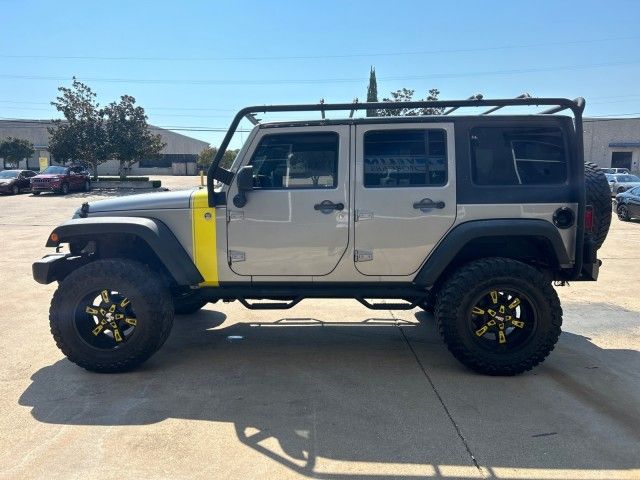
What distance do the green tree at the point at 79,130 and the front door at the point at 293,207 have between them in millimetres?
34149

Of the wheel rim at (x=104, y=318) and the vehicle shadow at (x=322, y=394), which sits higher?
the wheel rim at (x=104, y=318)

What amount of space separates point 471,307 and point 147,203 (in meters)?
2.90

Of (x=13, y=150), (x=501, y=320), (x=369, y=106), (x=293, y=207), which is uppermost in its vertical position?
(x=13, y=150)

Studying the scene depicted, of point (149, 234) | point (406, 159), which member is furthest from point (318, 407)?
point (406, 159)

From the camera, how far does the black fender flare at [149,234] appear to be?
13.8 feet

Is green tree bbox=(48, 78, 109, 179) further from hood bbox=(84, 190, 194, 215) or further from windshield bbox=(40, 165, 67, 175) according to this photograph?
hood bbox=(84, 190, 194, 215)

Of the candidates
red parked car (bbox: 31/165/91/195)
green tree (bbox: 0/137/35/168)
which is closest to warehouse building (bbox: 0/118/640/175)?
green tree (bbox: 0/137/35/168)

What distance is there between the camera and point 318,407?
3689mm

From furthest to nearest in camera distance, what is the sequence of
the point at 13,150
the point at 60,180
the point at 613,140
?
1. the point at 613,140
2. the point at 13,150
3. the point at 60,180

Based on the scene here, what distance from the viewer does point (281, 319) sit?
19.5ft

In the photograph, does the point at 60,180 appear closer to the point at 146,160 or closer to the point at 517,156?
the point at 517,156

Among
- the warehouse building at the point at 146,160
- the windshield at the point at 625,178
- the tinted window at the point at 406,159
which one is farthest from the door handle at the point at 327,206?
the warehouse building at the point at 146,160

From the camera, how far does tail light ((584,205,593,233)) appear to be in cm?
429

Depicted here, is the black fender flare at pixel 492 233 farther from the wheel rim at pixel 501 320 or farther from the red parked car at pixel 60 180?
the red parked car at pixel 60 180
